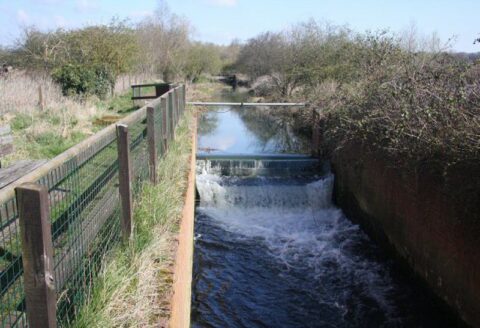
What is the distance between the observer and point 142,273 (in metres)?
3.75

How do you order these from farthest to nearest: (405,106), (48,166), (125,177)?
(405,106) → (125,177) → (48,166)

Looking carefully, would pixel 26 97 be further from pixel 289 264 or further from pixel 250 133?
pixel 289 264

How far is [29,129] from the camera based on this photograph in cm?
1170

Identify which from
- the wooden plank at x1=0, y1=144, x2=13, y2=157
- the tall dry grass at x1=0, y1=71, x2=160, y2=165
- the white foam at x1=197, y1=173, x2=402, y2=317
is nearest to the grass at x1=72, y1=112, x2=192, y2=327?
the wooden plank at x1=0, y1=144, x2=13, y2=157

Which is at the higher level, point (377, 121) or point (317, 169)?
point (377, 121)

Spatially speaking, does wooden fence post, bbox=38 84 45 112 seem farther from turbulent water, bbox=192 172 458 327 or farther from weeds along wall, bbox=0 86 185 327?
weeds along wall, bbox=0 86 185 327

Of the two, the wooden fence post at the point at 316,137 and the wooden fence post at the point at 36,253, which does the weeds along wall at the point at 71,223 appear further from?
the wooden fence post at the point at 316,137

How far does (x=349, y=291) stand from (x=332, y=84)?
1379cm

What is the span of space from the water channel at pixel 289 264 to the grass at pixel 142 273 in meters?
2.44

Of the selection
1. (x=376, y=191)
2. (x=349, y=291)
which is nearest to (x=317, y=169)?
(x=376, y=191)

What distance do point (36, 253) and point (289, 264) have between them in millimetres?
7553

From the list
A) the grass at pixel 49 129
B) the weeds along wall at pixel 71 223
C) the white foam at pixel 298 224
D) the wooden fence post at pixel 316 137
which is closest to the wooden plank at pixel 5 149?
the grass at pixel 49 129

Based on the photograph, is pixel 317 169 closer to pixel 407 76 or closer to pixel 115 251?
pixel 407 76

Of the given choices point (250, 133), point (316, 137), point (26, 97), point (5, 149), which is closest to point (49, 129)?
point (26, 97)
